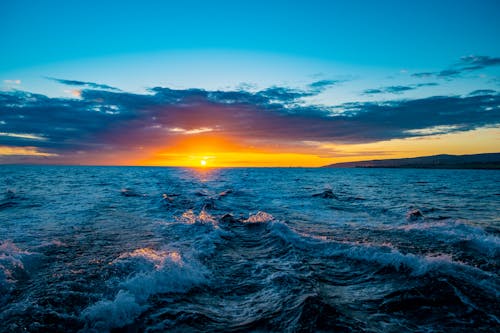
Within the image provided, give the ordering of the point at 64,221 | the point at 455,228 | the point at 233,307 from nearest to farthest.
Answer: the point at 233,307
the point at 455,228
the point at 64,221

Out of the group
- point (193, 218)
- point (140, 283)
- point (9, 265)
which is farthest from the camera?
point (193, 218)

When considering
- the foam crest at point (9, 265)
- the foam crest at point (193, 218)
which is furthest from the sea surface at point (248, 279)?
the foam crest at point (193, 218)

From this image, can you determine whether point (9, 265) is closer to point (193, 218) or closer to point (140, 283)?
point (140, 283)

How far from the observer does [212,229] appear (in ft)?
47.3

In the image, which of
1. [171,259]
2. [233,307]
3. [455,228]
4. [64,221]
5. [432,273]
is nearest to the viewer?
[233,307]

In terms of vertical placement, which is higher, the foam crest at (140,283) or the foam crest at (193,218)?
the foam crest at (140,283)

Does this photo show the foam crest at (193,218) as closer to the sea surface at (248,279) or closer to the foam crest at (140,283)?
the sea surface at (248,279)

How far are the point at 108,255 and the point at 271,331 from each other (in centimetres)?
693

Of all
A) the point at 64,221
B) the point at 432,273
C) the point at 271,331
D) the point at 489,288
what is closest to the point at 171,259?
the point at 271,331

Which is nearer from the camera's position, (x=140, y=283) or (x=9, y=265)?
(x=140, y=283)

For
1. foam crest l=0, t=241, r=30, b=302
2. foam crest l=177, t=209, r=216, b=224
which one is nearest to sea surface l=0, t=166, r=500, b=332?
foam crest l=0, t=241, r=30, b=302

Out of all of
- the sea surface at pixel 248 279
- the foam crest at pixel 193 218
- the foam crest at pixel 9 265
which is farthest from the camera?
the foam crest at pixel 193 218

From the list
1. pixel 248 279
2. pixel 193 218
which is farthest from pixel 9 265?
pixel 193 218

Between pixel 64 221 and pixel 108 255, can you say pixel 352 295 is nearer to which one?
pixel 108 255
